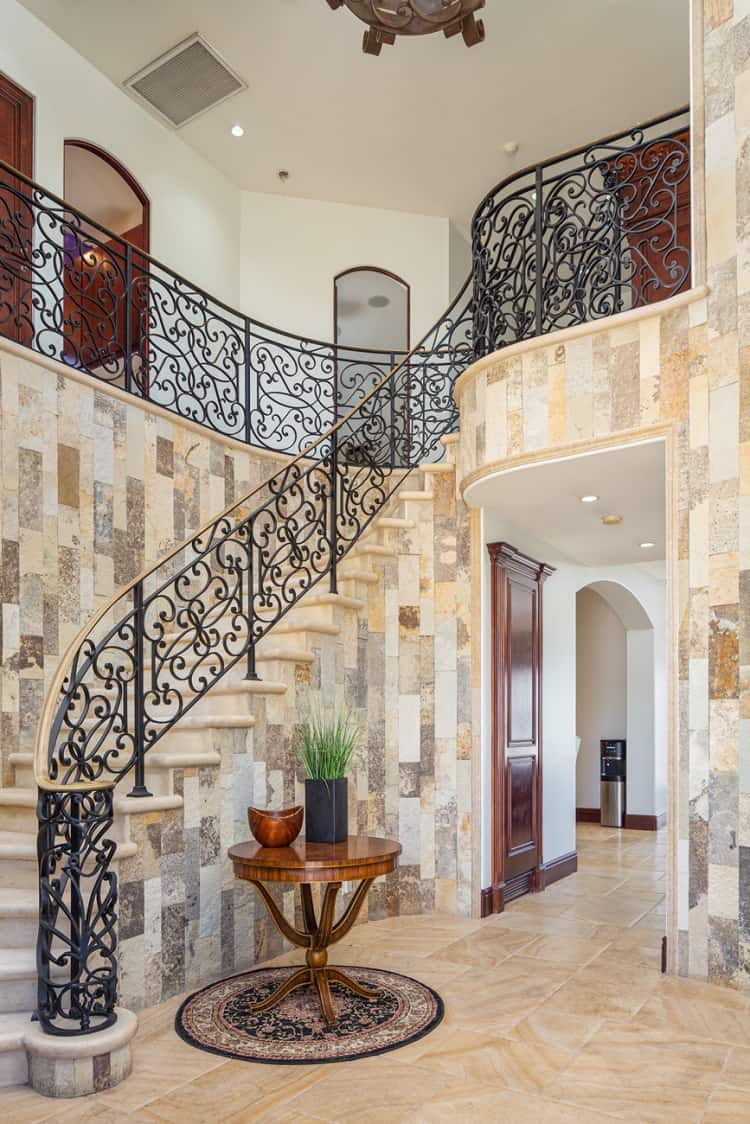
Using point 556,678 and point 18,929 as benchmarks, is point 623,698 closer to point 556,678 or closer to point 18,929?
point 556,678

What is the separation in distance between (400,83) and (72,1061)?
302 inches

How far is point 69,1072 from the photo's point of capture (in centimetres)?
333

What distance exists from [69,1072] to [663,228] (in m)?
6.55

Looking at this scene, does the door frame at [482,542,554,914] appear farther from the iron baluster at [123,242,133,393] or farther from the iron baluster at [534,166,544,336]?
the iron baluster at [123,242,133,393]

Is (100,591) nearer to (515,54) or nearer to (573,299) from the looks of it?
(573,299)

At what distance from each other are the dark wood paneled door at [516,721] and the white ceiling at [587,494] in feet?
1.07

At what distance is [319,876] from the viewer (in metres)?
3.90

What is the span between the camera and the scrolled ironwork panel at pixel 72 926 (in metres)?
3.41

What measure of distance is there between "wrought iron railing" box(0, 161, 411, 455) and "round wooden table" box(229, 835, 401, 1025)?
10.3 ft

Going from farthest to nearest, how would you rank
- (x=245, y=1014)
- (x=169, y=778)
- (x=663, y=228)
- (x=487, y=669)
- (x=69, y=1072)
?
(x=663, y=228), (x=487, y=669), (x=169, y=778), (x=245, y=1014), (x=69, y=1072)

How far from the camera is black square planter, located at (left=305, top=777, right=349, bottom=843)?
439 centimetres

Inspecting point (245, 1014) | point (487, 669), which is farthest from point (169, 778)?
point (487, 669)

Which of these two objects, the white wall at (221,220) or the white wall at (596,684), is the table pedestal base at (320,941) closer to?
the white wall at (221,220)

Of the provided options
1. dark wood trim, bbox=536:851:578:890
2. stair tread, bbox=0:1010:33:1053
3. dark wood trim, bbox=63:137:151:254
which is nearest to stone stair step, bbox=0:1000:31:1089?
stair tread, bbox=0:1010:33:1053
